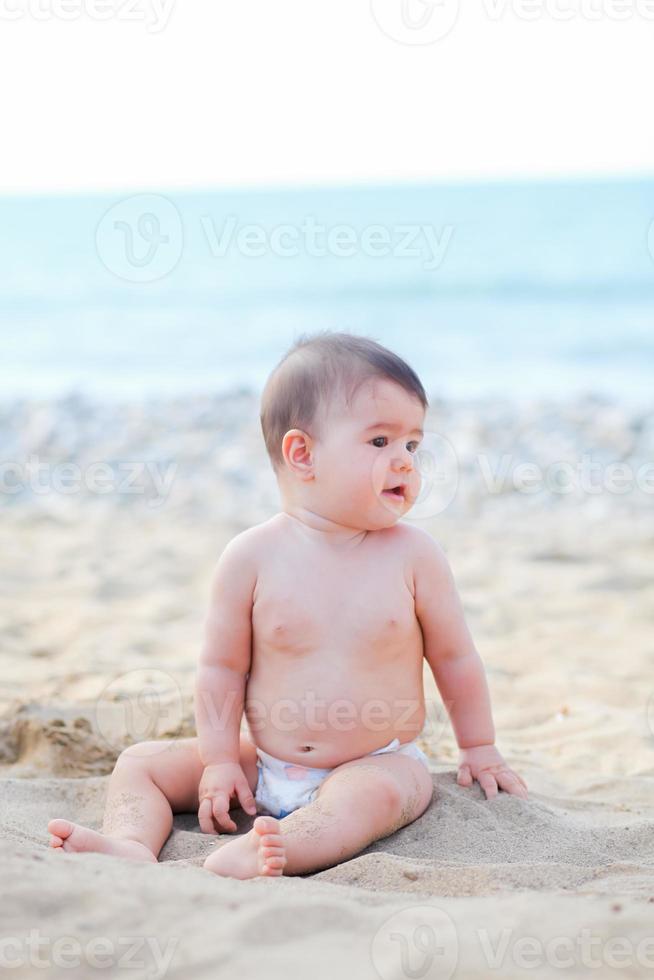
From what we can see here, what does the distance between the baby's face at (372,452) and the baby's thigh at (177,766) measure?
28.4 inches

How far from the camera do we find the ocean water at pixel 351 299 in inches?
455

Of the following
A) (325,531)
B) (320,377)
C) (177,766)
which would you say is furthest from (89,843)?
(320,377)

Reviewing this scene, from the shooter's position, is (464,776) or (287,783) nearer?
(287,783)

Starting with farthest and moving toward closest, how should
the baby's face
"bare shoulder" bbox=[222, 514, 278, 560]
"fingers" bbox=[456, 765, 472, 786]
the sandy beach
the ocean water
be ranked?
the ocean water
"fingers" bbox=[456, 765, 472, 786]
"bare shoulder" bbox=[222, 514, 278, 560]
the baby's face
the sandy beach

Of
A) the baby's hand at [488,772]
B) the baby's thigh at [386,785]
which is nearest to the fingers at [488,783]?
the baby's hand at [488,772]

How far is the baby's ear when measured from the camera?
256 cm

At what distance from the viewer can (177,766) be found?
8.71ft

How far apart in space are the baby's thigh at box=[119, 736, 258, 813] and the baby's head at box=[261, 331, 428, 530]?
2.22 feet

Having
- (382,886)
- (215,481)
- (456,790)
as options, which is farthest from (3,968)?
(215,481)

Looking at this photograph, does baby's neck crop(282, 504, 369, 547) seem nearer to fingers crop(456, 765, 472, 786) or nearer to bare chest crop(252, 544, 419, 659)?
bare chest crop(252, 544, 419, 659)

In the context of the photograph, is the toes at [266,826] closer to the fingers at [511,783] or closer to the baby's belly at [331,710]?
the baby's belly at [331,710]

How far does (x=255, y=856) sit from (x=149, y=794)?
1.64ft

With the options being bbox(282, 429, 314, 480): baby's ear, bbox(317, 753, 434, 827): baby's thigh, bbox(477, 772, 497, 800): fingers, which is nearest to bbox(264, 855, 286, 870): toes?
bbox(317, 753, 434, 827): baby's thigh

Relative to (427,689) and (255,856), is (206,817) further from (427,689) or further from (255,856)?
(427,689)
